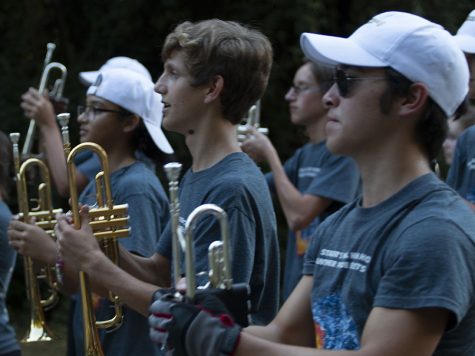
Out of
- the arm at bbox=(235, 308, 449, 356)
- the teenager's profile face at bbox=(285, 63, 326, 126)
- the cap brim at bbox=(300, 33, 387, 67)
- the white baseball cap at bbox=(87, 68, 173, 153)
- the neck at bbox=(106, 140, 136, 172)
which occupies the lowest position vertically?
the teenager's profile face at bbox=(285, 63, 326, 126)

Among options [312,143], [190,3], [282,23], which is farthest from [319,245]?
[190,3]

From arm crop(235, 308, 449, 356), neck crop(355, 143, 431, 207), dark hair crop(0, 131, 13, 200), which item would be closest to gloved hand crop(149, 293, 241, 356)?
arm crop(235, 308, 449, 356)

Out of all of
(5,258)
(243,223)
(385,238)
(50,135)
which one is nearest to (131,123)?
(5,258)

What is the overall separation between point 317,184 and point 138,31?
4001 millimetres

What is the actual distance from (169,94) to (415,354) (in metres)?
1.55

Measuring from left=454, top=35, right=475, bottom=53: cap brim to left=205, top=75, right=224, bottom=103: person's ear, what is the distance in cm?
130

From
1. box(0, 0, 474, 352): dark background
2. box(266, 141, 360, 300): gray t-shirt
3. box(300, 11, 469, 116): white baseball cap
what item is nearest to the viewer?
box(300, 11, 469, 116): white baseball cap

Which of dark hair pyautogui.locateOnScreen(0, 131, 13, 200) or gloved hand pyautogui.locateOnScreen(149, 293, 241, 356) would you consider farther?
dark hair pyautogui.locateOnScreen(0, 131, 13, 200)

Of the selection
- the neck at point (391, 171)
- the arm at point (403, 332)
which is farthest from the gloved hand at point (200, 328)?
the neck at point (391, 171)

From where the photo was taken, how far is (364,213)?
2.62 meters

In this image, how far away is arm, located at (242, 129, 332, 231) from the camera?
5.60 metres

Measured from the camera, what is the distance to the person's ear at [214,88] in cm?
359

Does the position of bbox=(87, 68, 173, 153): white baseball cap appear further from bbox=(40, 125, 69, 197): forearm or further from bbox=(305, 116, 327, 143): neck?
bbox=(305, 116, 327, 143): neck

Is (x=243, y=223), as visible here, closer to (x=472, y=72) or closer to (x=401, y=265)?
(x=401, y=265)
